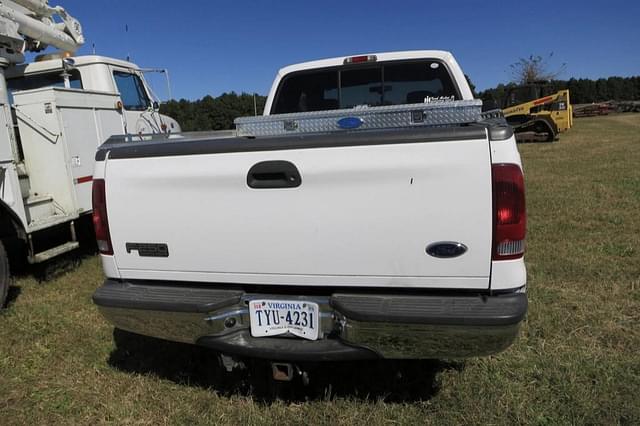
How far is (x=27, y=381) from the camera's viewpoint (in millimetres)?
3174

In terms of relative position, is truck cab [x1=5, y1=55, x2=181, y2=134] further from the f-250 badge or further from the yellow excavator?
the yellow excavator

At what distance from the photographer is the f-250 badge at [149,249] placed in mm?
2428

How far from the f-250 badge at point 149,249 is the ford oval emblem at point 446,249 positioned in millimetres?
1351

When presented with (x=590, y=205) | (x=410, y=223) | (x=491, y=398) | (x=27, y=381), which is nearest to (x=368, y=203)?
(x=410, y=223)

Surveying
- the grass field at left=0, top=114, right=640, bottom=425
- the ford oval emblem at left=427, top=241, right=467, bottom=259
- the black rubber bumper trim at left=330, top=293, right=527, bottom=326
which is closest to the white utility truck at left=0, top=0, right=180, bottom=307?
the grass field at left=0, top=114, right=640, bottom=425

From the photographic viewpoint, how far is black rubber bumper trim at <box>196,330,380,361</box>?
7.18 ft

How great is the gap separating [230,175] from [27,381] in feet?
7.41

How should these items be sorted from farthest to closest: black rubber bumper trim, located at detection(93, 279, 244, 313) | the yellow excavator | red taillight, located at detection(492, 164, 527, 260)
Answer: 1. the yellow excavator
2. black rubber bumper trim, located at detection(93, 279, 244, 313)
3. red taillight, located at detection(492, 164, 527, 260)

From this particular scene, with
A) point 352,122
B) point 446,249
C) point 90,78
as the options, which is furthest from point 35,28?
point 446,249

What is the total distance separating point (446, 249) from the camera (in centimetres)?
205

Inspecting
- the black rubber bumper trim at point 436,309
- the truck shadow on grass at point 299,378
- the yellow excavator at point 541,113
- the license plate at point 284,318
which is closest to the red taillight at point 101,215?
the license plate at point 284,318

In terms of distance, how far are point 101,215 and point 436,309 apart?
5.87 ft

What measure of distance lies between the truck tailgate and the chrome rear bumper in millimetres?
82

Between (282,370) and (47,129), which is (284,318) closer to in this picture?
(282,370)
